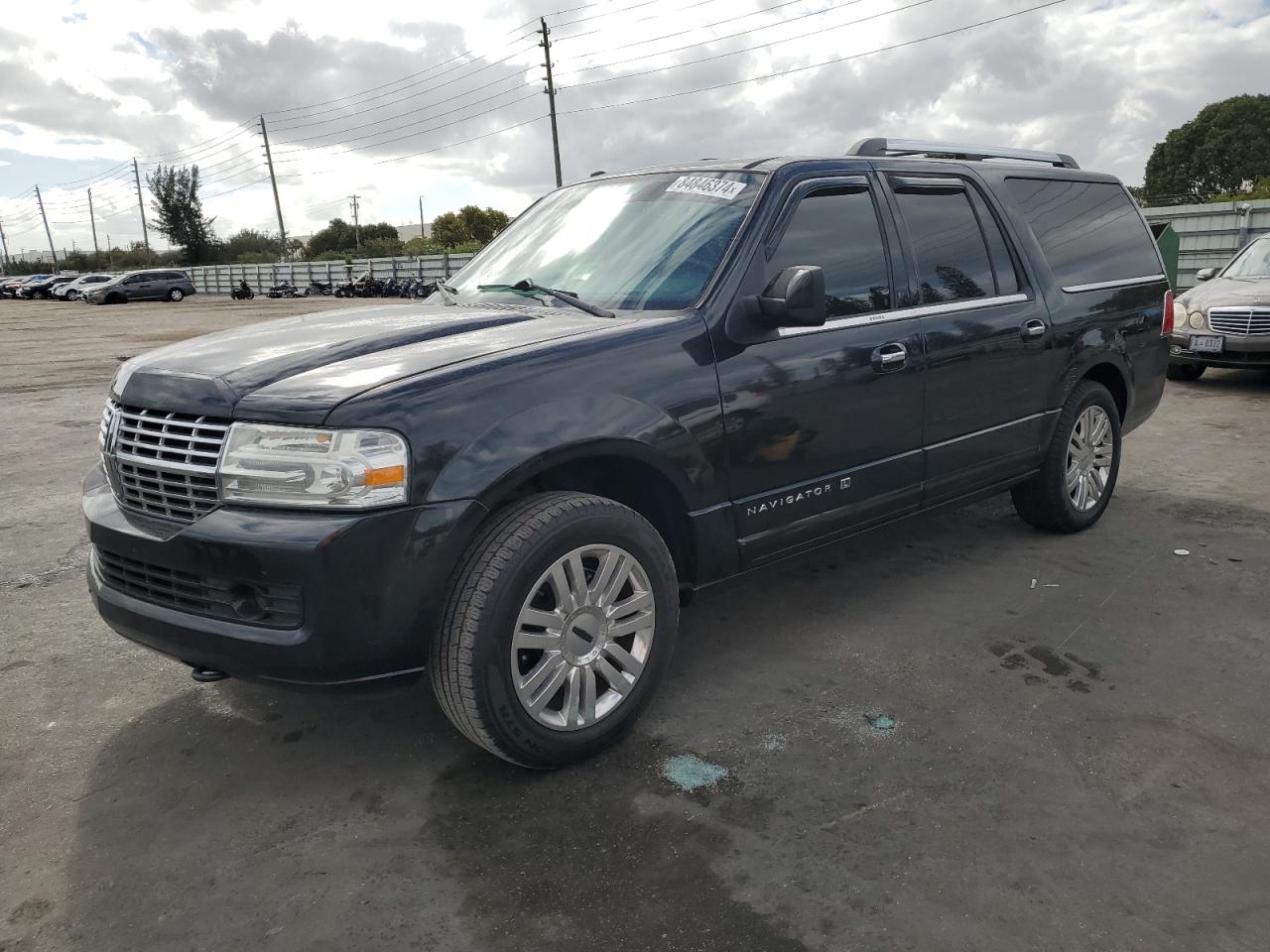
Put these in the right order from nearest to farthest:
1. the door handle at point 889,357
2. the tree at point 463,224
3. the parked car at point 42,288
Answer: the door handle at point 889,357 < the parked car at point 42,288 < the tree at point 463,224

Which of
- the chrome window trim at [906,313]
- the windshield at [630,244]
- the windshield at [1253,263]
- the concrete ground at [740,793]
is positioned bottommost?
the concrete ground at [740,793]

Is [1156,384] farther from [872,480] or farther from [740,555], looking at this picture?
[740,555]

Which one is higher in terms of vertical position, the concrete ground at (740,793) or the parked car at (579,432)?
the parked car at (579,432)

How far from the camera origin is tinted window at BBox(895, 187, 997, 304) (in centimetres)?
403

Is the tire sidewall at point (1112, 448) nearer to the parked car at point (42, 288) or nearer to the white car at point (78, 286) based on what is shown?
the white car at point (78, 286)

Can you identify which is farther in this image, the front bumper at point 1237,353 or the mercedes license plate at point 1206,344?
the mercedes license plate at point 1206,344

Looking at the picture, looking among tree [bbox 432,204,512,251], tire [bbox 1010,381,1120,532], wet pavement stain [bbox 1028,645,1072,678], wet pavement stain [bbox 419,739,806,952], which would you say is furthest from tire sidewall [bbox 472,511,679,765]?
tree [bbox 432,204,512,251]

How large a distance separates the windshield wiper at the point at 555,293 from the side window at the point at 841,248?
0.61m

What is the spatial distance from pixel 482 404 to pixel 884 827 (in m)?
1.54

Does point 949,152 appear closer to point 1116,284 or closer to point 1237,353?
point 1116,284

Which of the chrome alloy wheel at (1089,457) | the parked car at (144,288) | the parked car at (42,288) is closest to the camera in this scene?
the chrome alloy wheel at (1089,457)

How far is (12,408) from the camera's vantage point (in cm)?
1027

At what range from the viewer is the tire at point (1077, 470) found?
485cm

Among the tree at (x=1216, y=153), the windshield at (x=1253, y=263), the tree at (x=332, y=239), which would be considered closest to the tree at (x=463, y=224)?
the tree at (x=332, y=239)
